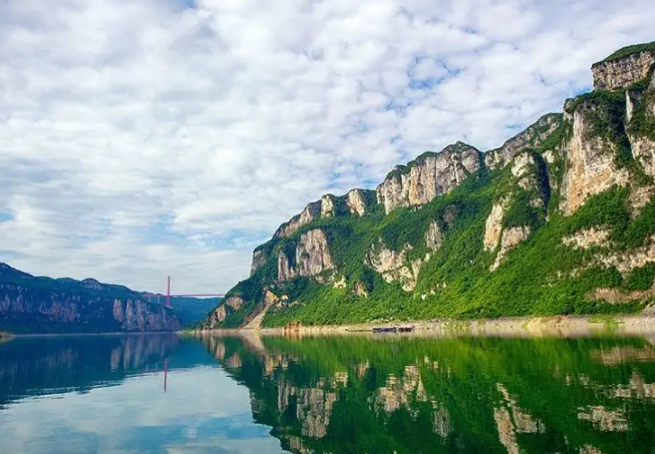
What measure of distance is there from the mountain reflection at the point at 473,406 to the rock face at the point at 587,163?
130 metres

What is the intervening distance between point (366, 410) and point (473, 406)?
22.2 ft

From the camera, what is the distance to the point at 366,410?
33656 millimetres

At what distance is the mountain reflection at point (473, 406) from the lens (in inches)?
928

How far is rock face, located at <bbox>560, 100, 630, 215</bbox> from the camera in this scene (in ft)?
554

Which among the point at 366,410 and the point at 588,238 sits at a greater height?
the point at 588,238

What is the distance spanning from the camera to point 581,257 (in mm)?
157125

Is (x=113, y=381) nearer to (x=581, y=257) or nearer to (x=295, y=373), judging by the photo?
(x=295, y=373)

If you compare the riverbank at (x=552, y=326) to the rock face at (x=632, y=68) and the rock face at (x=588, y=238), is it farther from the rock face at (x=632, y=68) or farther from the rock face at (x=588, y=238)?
the rock face at (x=632, y=68)

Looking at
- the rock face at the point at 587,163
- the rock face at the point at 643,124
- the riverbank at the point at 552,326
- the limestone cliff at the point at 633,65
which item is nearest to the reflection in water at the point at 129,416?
the riverbank at the point at 552,326

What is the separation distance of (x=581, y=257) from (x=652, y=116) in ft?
159

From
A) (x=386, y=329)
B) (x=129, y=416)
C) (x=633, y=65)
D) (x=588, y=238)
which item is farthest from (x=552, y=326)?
(x=633, y=65)

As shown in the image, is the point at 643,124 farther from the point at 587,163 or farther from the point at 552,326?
the point at 552,326

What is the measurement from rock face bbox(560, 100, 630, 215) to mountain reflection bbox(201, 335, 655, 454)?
428ft

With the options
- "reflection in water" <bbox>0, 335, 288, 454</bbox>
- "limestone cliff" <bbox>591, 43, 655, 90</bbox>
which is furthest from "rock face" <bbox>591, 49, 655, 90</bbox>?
"reflection in water" <bbox>0, 335, 288, 454</bbox>
